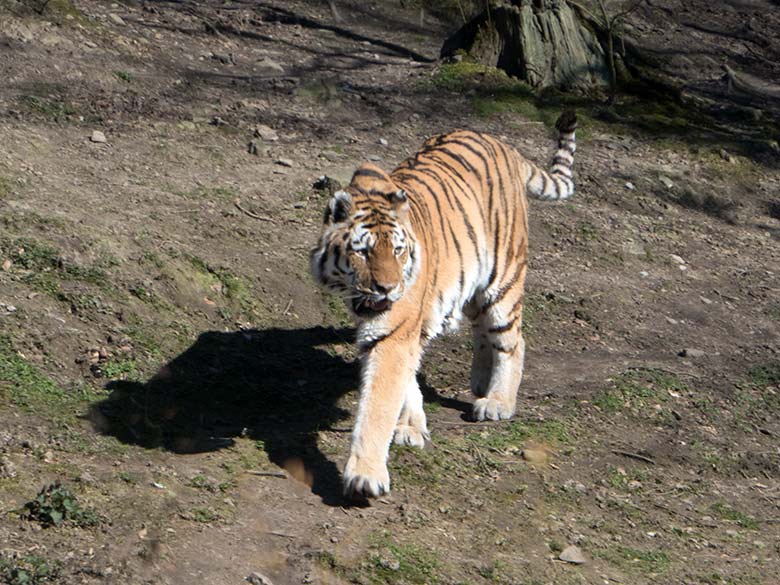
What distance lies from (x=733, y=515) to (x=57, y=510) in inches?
119

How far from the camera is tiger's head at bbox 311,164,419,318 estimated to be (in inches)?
179

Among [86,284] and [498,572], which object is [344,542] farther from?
[86,284]

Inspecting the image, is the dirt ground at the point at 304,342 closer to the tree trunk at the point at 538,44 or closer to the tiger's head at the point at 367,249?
the tree trunk at the point at 538,44

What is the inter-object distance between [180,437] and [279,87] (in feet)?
16.7

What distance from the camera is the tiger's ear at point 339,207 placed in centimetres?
462

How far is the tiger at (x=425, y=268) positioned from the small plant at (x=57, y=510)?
3.40ft

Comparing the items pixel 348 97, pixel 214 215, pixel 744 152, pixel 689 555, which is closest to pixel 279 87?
pixel 348 97

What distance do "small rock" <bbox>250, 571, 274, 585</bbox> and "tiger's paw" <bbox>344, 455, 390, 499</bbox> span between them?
0.67 m

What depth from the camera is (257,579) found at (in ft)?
12.2

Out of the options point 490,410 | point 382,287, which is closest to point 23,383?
point 382,287

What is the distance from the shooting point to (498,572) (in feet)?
13.7

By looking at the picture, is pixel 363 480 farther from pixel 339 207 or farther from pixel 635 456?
pixel 635 456

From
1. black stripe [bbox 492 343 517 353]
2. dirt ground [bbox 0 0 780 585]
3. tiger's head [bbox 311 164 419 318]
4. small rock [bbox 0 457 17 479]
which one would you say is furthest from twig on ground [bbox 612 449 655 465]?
small rock [bbox 0 457 17 479]

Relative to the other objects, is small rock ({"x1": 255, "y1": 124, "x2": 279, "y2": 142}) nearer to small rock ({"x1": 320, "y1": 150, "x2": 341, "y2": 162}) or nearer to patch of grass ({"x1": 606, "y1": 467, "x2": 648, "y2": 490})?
small rock ({"x1": 320, "y1": 150, "x2": 341, "y2": 162})
